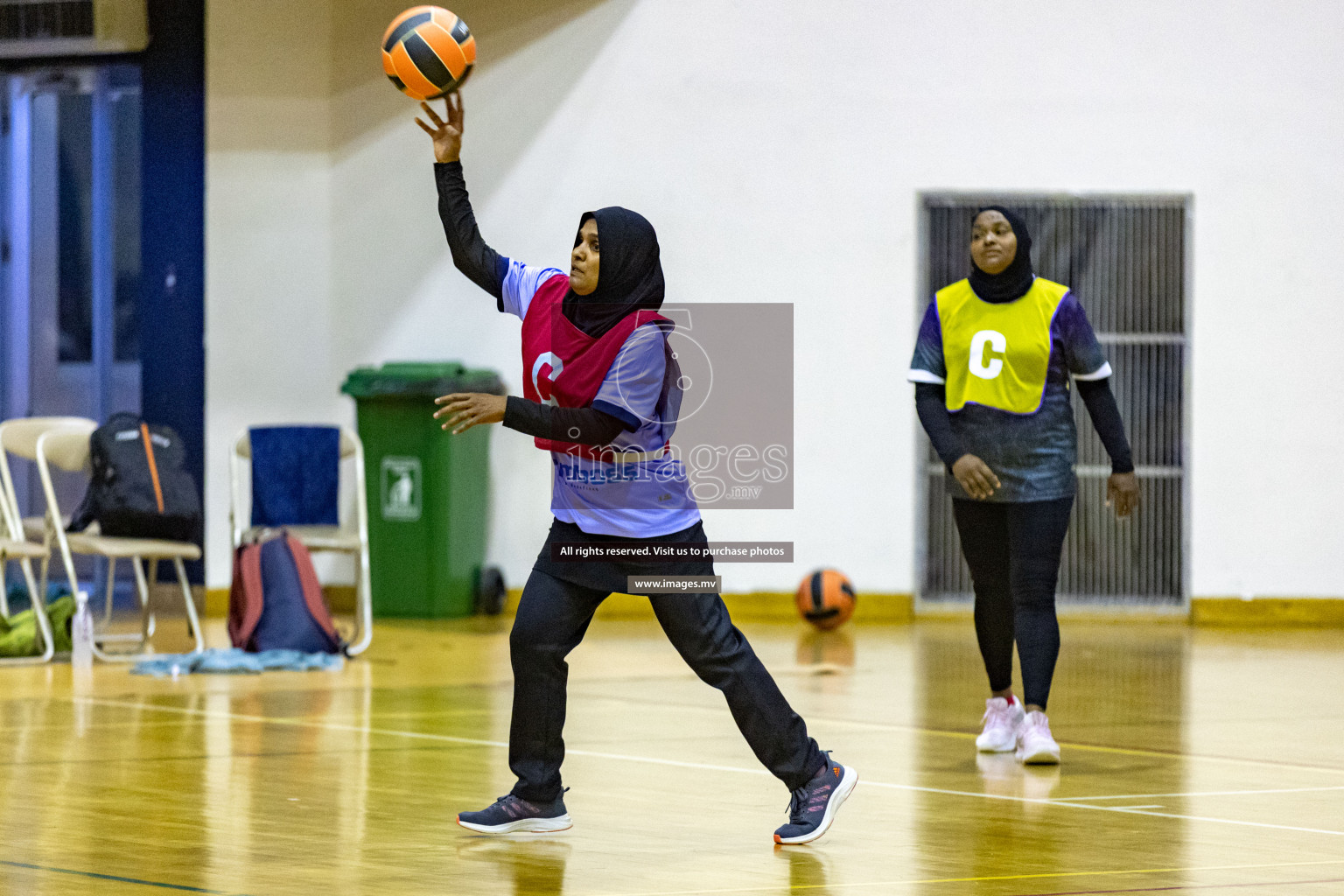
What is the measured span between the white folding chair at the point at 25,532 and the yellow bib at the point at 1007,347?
5.23m

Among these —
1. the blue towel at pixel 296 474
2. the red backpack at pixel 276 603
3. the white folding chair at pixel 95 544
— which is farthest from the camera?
the blue towel at pixel 296 474

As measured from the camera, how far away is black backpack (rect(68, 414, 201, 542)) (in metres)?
8.55

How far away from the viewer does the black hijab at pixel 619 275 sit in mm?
4270

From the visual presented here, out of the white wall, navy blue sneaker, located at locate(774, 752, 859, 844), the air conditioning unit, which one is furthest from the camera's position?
the air conditioning unit

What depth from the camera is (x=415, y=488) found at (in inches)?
409

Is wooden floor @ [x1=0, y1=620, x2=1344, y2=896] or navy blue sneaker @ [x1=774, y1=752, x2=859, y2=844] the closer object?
wooden floor @ [x1=0, y1=620, x2=1344, y2=896]

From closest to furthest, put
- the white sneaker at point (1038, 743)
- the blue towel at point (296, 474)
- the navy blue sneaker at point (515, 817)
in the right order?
the navy blue sneaker at point (515, 817) → the white sneaker at point (1038, 743) → the blue towel at point (296, 474)

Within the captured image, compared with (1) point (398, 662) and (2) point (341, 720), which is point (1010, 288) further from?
(1) point (398, 662)

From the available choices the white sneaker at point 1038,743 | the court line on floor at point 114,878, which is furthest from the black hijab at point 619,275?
the white sneaker at point 1038,743

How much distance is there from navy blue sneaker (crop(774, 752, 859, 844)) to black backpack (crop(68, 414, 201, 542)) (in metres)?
5.13

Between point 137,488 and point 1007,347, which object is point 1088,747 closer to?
point 1007,347

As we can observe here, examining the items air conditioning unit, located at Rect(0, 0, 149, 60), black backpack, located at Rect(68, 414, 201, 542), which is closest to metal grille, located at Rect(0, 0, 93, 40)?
air conditioning unit, located at Rect(0, 0, 149, 60)

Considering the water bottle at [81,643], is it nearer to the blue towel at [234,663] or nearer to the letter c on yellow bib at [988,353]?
the blue towel at [234,663]

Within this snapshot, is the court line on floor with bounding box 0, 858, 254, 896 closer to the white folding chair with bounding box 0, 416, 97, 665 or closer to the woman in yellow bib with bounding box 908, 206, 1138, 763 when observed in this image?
the woman in yellow bib with bounding box 908, 206, 1138, 763
